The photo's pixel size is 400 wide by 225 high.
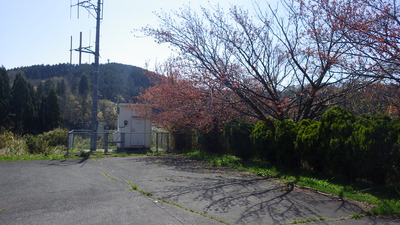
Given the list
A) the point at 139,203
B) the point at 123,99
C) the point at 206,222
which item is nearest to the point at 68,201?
the point at 139,203

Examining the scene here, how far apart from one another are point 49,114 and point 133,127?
47.3 ft

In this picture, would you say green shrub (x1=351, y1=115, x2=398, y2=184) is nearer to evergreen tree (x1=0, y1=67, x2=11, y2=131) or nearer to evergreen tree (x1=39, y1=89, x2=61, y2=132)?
evergreen tree (x1=0, y1=67, x2=11, y2=131)

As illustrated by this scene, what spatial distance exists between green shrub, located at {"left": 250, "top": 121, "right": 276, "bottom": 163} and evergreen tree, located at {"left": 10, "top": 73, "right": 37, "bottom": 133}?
23.7m

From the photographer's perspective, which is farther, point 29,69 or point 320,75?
point 29,69

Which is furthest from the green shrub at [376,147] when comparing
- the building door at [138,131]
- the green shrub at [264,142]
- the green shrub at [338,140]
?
the building door at [138,131]

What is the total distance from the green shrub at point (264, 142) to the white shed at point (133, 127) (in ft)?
27.8

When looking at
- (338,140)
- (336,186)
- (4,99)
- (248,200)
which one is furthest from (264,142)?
(4,99)

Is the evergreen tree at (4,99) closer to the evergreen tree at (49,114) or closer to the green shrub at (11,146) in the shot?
the evergreen tree at (49,114)

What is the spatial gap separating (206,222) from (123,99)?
35755 millimetres

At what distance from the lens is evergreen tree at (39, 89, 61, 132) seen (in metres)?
30.3

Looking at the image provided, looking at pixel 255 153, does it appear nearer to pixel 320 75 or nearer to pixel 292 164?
pixel 292 164

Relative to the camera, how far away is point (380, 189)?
24.2 ft

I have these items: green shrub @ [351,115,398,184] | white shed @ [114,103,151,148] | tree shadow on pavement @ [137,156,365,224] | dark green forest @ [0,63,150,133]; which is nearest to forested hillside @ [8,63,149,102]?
dark green forest @ [0,63,150,133]

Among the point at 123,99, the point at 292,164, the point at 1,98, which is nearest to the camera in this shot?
the point at 292,164
